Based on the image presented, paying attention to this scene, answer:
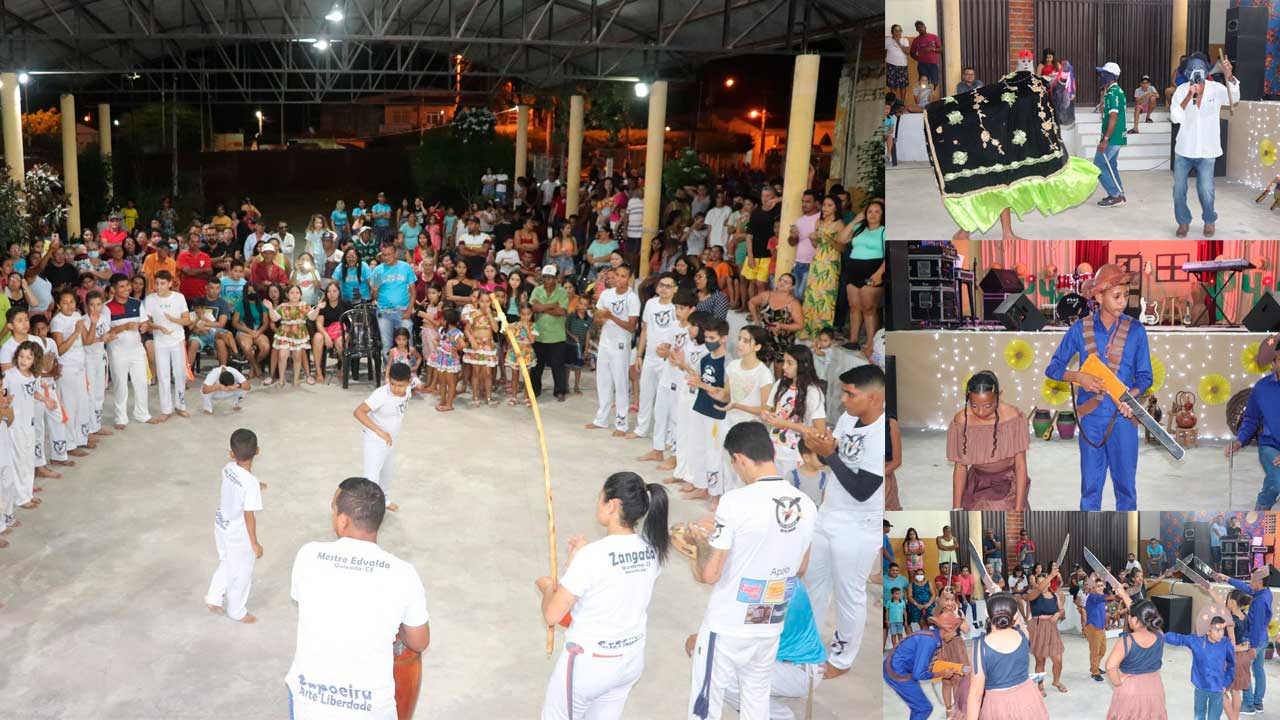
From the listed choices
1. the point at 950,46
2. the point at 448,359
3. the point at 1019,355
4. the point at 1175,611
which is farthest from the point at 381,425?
the point at 1175,611

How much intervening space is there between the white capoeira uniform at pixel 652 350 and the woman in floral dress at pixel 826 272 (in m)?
0.97

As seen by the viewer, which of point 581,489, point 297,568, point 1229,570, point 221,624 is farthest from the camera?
point 581,489

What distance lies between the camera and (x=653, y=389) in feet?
29.2

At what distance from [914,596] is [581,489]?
11.2 ft

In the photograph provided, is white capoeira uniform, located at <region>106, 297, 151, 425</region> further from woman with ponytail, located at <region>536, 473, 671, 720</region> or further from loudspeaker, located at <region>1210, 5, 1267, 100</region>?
loudspeaker, located at <region>1210, 5, 1267, 100</region>

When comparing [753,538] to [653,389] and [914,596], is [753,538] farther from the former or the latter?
[653,389]

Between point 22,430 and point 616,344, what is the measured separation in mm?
3962

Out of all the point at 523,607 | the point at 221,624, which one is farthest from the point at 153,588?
the point at 523,607

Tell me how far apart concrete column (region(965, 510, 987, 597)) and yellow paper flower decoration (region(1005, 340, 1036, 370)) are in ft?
1.94

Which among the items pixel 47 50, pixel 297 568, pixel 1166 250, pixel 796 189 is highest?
pixel 47 50

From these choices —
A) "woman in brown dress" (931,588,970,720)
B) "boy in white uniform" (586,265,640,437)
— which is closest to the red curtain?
"woman in brown dress" (931,588,970,720)

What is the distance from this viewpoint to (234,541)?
5.87m

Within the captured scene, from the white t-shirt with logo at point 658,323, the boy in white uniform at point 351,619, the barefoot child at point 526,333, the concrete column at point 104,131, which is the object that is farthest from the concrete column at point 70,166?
the boy in white uniform at point 351,619

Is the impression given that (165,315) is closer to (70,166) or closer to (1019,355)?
(1019,355)
